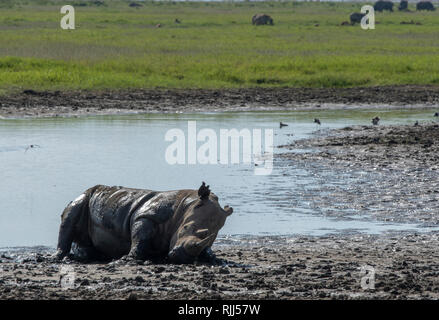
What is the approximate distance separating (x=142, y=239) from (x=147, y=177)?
5867 millimetres

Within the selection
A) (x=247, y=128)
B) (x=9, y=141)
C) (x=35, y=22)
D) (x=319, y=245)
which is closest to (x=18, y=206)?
(x=319, y=245)

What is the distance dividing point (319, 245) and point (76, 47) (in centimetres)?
3124

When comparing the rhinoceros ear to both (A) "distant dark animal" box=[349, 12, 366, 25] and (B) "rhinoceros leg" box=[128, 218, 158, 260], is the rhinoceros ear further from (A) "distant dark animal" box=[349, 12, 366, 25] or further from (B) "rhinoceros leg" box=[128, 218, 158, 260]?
(A) "distant dark animal" box=[349, 12, 366, 25]

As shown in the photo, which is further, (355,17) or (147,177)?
(355,17)

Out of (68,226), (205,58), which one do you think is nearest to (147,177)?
(68,226)

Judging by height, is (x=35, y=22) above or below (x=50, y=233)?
above

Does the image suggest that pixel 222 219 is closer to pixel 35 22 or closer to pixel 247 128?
pixel 247 128

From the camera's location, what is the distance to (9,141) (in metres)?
19.3

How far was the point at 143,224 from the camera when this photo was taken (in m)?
9.05

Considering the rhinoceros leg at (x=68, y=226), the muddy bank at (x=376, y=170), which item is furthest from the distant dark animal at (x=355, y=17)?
the rhinoceros leg at (x=68, y=226)

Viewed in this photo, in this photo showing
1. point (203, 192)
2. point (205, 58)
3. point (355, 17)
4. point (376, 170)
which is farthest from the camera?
point (355, 17)

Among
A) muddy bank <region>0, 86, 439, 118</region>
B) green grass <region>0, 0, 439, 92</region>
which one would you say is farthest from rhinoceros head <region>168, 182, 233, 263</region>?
green grass <region>0, 0, 439, 92</region>

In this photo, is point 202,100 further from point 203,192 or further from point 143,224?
point 203,192

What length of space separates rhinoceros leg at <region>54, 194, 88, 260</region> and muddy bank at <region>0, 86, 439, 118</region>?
47.6ft
